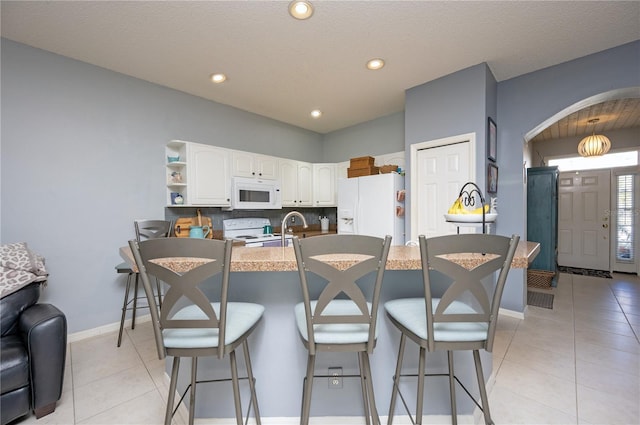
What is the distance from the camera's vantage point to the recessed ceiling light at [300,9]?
1960 mm

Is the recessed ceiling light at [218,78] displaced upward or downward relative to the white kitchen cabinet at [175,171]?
upward

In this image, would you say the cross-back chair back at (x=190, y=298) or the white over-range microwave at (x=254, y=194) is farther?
the white over-range microwave at (x=254, y=194)

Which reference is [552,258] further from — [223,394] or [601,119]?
[223,394]

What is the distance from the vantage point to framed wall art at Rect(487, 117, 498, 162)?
9.65 ft

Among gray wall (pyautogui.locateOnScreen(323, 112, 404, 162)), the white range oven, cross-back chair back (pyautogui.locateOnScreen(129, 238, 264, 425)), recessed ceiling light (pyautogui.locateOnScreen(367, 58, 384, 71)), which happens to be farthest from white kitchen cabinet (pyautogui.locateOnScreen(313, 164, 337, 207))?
cross-back chair back (pyautogui.locateOnScreen(129, 238, 264, 425))

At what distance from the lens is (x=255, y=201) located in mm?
3773

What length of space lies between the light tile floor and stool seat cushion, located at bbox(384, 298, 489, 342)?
0.92m

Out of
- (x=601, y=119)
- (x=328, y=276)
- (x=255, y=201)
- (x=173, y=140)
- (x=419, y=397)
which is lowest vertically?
(x=419, y=397)

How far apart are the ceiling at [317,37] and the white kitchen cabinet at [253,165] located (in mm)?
889

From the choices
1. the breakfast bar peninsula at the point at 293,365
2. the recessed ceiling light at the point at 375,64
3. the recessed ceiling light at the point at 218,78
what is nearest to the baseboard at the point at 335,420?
the breakfast bar peninsula at the point at 293,365


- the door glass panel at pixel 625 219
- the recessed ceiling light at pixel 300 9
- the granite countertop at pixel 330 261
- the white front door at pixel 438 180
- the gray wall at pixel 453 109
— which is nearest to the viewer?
the granite countertop at pixel 330 261

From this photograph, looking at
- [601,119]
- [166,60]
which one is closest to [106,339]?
[166,60]

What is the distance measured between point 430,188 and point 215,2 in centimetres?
278

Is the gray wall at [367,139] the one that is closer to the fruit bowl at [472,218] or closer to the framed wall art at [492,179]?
the framed wall art at [492,179]
